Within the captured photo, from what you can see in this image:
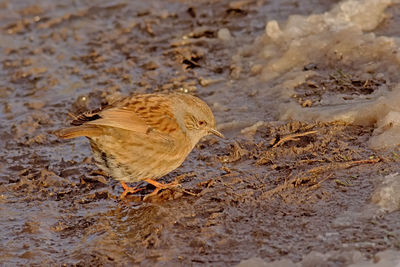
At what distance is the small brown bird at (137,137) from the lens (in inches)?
239

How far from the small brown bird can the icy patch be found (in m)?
1.45

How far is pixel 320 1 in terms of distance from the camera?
1034cm

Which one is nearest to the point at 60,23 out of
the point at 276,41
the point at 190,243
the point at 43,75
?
the point at 43,75

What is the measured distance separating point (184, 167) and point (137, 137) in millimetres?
817

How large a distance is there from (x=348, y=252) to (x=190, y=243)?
1.24 metres

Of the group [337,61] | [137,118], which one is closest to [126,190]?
[137,118]

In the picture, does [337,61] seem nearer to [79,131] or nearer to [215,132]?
[215,132]

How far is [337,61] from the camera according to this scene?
831cm

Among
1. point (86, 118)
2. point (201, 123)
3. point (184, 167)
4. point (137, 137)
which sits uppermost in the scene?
point (86, 118)

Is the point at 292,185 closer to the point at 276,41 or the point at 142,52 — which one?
the point at 276,41

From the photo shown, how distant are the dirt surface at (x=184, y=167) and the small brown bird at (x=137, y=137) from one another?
294 mm

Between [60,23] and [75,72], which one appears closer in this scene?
[75,72]

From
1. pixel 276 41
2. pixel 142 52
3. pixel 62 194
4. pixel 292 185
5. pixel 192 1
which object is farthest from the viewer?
pixel 192 1

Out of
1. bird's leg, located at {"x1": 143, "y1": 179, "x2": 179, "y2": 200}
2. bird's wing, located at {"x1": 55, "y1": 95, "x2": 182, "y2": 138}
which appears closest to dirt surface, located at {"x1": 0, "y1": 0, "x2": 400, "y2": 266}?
bird's leg, located at {"x1": 143, "y1": 179, "x2": 179, "y2": 200}
